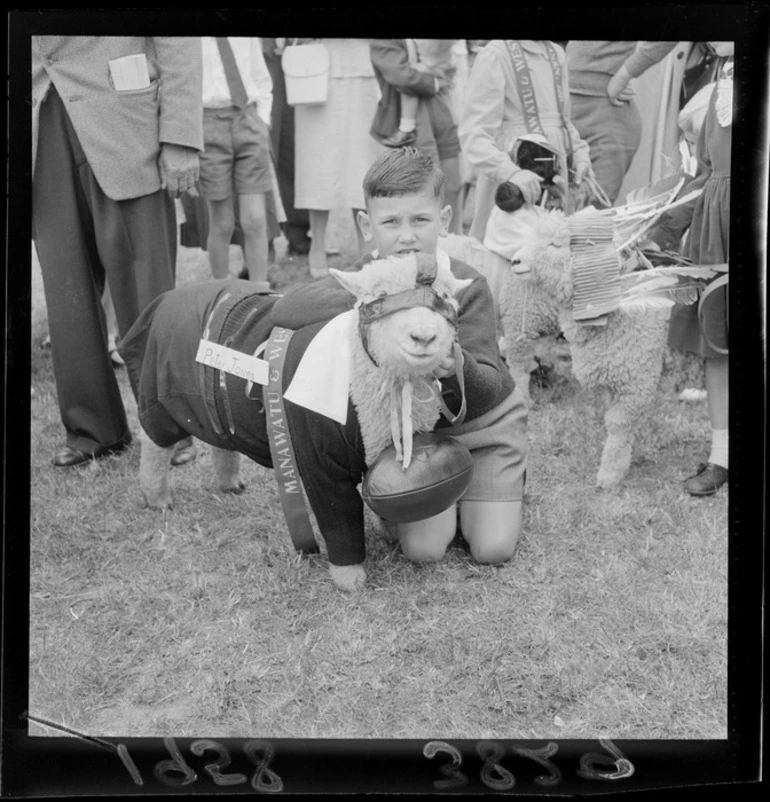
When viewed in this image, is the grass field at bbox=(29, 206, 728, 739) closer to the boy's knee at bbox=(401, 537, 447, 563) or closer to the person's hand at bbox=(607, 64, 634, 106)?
the boy's knee at bbox=(401, 537, 447, 563)

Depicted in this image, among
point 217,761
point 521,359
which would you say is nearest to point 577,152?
point 521,359

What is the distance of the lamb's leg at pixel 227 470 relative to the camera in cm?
354

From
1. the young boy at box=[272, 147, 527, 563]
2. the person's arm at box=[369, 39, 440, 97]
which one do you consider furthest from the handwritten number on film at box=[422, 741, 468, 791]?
the person's arm at box=[369, 39, 440, 97]

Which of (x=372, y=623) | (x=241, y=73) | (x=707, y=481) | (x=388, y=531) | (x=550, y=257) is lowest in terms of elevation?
(x=372, y=623)

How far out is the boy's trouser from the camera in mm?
3422

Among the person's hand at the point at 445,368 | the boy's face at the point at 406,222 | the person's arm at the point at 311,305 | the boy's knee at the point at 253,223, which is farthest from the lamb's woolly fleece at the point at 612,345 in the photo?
the boy's knee at the point at 253,223

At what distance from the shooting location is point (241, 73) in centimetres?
426

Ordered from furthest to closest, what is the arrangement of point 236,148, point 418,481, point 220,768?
point 236,148, point 418,481, point 220,768

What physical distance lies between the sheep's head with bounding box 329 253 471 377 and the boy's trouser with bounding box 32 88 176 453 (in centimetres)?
120

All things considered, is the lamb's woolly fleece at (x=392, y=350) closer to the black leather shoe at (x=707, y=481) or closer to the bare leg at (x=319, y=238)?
the black leather shoe at (x=707, y=481)

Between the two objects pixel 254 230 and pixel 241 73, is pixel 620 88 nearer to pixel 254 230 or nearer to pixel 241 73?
pixel 241 73

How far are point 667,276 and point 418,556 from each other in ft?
4.25

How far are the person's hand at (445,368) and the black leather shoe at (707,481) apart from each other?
1286mm

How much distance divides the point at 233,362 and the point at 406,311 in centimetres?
72
